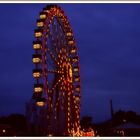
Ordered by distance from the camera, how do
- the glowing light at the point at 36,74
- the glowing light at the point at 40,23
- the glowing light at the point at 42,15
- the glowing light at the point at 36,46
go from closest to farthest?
the glowing light at the point at 36,74, the glowing light at the point at 36,46, the glowing light at the point at 40,23, the glowing light at the point at 42,15

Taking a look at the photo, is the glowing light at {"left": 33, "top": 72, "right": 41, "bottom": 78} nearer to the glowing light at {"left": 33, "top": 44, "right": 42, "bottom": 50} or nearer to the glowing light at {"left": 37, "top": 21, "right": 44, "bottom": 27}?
the glowing light at {"left": 33, "top": 44, "right": 42, "bottom": 50}

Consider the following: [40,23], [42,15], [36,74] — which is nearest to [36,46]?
[36,74]

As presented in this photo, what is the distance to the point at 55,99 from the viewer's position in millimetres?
14289

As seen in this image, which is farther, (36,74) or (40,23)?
(40,23)

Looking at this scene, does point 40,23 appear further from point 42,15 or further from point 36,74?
point 36,74

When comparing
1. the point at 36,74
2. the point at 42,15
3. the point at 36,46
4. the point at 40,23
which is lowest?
the point at 36,74

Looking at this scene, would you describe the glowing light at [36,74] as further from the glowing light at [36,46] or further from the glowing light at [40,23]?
the glowing light at [40,23]

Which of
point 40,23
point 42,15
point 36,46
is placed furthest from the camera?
point 42,15

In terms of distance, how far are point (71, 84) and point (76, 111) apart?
1238 millimetres

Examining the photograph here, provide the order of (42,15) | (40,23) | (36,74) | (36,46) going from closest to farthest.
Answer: (36,74) < (36,46) < (40,23) < (42,15)

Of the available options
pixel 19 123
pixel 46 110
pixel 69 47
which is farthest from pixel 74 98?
pixel 19 123

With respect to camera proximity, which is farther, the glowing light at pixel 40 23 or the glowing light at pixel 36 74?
the glowing light at pixel 40 23

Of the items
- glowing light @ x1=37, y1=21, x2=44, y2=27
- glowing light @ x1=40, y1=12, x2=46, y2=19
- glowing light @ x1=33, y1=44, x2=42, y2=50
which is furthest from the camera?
glowing light @ x1=40, y1=12, x2=46, y2=19

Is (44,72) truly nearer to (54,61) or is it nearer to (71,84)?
(54,61)
